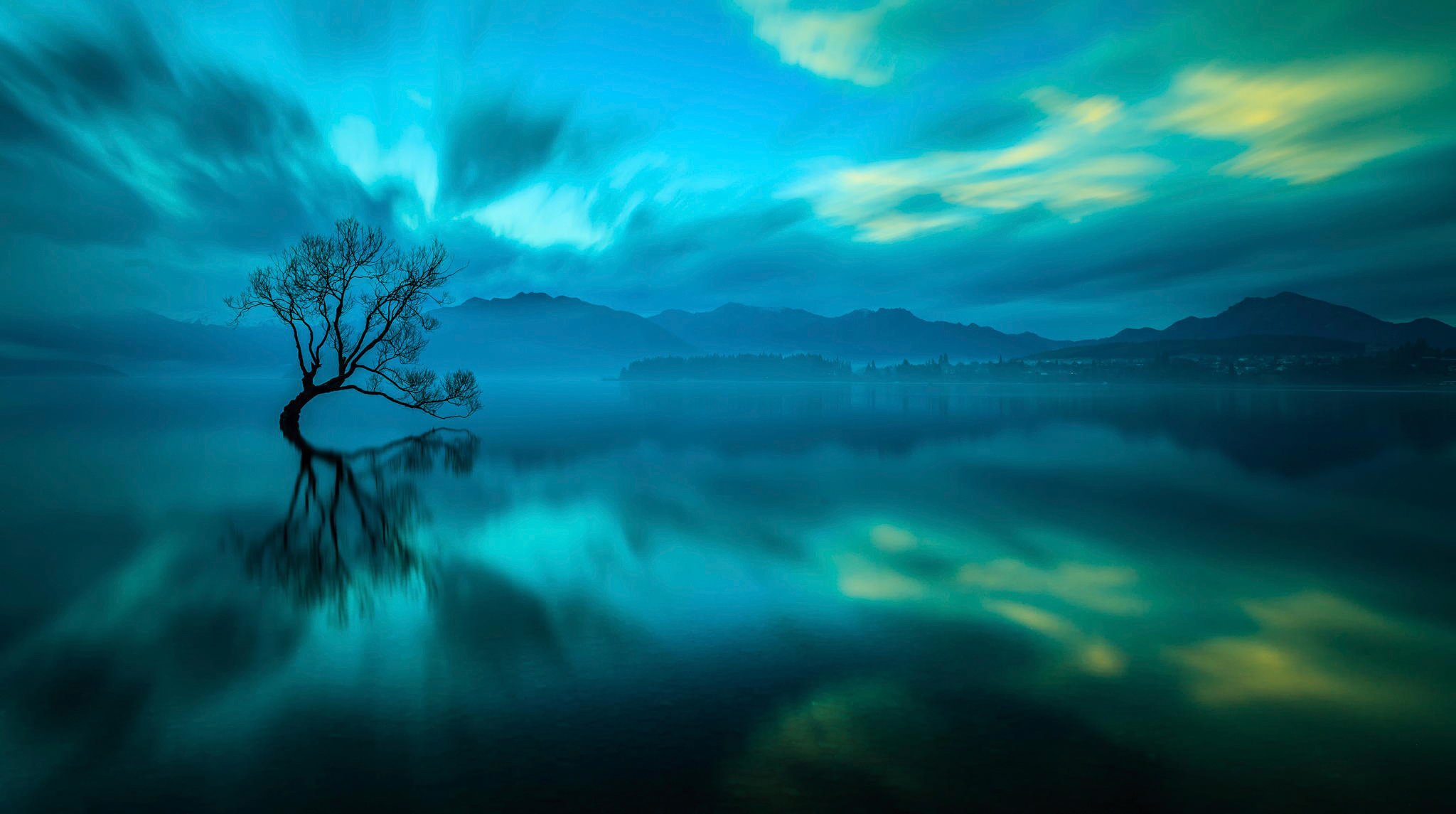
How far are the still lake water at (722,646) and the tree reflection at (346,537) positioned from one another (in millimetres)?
165

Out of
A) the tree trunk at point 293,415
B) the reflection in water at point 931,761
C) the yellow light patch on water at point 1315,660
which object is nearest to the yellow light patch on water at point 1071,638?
the yellow light patch on water at point 1315,660

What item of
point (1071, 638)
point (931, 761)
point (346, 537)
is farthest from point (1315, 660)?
point (346, 537)

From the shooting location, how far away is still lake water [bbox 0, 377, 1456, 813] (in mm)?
6711

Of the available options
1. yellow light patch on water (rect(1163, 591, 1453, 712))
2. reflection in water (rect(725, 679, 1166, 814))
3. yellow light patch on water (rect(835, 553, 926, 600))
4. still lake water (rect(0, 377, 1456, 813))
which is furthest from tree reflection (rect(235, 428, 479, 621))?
yellow light patch on water (rect(1163, 591, 1453, 712))

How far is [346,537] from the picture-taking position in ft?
56.1

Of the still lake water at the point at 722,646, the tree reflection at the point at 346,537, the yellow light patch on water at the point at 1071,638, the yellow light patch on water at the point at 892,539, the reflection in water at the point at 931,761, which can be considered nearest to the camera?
the reflection in water at the point at 931,761

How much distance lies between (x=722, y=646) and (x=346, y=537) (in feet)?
39.6

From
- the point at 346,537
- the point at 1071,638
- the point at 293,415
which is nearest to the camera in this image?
the point at 1071,638

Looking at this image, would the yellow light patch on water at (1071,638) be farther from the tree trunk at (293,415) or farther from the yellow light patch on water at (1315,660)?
the tree trunk at (293,415)

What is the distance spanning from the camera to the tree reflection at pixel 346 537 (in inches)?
519

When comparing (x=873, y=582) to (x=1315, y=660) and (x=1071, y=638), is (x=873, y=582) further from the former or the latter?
(x=1315, y=660)

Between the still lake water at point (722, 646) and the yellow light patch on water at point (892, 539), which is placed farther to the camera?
the yellow light patch on water at point (892, 539)

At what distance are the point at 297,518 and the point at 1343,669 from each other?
24.0 meters

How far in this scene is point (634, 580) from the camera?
14.0 metres
